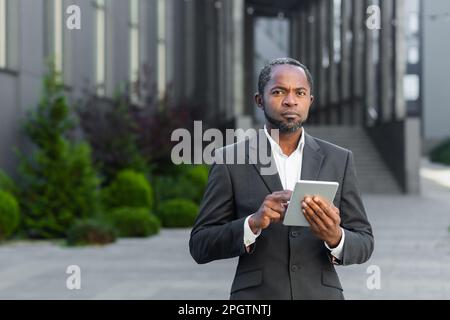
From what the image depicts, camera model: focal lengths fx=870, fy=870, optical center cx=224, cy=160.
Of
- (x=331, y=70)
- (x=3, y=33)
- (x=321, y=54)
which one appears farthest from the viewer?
(x=321, y=54)

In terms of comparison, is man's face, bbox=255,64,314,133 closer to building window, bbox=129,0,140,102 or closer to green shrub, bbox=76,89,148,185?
green shrub, bbox=76,89,148,185

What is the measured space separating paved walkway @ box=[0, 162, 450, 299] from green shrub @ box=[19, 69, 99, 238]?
64 centimetres

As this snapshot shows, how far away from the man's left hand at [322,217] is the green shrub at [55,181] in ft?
40.8

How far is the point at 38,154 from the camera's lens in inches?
591

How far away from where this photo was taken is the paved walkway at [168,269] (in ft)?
30.3

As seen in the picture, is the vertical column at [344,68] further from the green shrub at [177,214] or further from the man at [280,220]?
the man at [280,220]

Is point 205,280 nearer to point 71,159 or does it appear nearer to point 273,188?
point 71,159

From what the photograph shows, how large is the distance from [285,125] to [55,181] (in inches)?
490

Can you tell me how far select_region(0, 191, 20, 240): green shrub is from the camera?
13.9 metres

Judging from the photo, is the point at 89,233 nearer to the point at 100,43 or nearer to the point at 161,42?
the point at 100,43

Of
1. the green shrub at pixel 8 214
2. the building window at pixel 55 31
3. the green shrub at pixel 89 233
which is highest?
the building window at pixel 55 31

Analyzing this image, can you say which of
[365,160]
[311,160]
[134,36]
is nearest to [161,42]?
[134,36]

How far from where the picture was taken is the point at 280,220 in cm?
275

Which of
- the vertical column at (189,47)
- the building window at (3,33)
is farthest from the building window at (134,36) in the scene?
the building window at (3,33)
